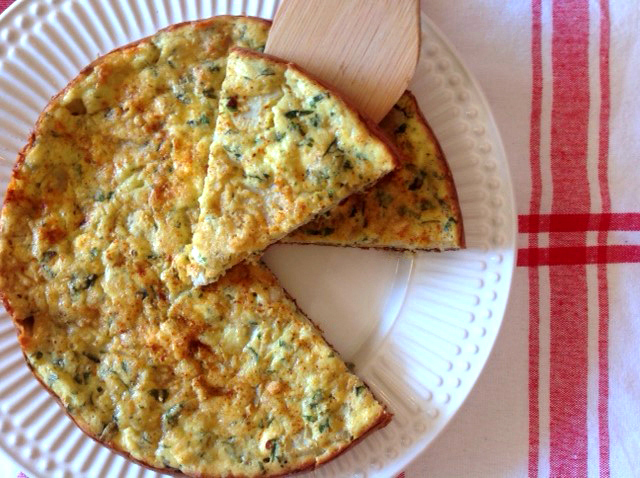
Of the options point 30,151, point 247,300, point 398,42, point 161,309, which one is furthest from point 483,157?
point 30,151

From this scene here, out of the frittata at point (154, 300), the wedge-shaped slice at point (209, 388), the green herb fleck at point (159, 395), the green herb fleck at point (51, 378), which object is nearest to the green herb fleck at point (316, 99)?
the frittata at point (154, 300)

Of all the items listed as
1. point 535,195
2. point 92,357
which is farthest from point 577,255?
point 92,357

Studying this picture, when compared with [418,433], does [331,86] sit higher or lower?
higher

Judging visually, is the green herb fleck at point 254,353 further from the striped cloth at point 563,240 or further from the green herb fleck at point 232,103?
the striped cloth at point 563,240

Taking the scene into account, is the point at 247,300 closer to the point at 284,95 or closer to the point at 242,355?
the point at 242,355

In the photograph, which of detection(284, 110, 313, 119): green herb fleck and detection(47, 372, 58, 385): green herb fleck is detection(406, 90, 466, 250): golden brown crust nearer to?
detection(284, 110, 313, 119): green herb fleck

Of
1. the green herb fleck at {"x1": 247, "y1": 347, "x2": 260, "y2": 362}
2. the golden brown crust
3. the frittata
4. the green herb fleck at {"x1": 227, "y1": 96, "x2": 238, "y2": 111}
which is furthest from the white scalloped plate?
the green herb fleck at {"x1": 227, "y1": 96, "x2": 238, "y2": 111}

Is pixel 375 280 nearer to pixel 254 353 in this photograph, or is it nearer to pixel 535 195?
pixel 254 353

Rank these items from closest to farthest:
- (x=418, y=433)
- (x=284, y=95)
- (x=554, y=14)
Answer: (x=284, y=95) → (x=418, y=433) → (x=554, y=14)
